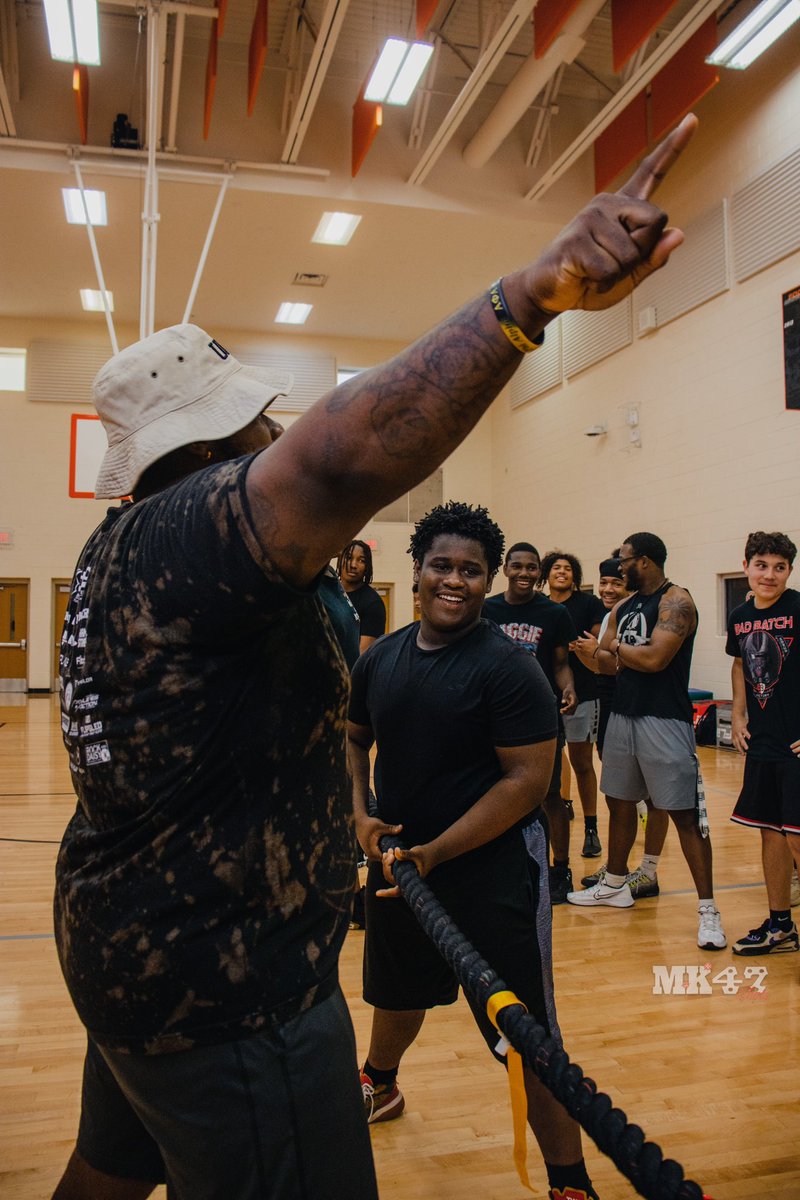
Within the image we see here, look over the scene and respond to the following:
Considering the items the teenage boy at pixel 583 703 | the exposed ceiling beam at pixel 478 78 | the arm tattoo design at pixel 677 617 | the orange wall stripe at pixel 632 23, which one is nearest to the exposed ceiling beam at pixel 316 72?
the exposed ceiling beam at pixel 478 78

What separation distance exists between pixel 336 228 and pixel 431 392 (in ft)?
40.4

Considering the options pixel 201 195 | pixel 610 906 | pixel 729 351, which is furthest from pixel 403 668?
pixel 201 195

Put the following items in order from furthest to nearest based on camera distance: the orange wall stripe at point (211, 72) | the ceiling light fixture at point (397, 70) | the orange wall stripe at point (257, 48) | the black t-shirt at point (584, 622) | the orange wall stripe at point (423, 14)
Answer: the orange wall stripe at point (211, 72), the orange wall stripe at point (257, 48), the ceiling light fixture at point (397, 70), the orange wall stripe at point (423, 14), the black t-shirt at point (584, 622)

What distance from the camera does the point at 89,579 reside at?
110cm

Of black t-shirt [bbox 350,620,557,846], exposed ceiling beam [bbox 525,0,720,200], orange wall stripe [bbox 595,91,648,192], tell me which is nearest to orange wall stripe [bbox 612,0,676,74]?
exposed ceiling beam [bbox 525,0,720,200]

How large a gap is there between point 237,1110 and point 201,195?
1185 cm

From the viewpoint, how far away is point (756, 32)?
8.16 metres

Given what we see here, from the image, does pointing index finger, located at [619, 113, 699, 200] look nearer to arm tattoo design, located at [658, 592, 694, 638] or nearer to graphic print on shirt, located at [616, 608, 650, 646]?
arm tattoo design, located at [658, 592, 694, 638]

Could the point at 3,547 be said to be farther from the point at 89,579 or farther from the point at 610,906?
the point at 89,579

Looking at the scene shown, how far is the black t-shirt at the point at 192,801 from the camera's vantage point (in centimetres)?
98

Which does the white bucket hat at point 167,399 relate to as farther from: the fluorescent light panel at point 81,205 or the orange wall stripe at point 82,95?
the fluorescent light panel at point 81,205

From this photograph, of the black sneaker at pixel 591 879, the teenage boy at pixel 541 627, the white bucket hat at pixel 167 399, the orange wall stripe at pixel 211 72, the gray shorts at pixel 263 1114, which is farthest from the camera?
the orange wall stripe at pixel 211 72

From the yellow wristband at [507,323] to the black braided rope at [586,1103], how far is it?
77 cm

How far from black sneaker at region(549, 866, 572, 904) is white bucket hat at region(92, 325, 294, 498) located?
376 cm
